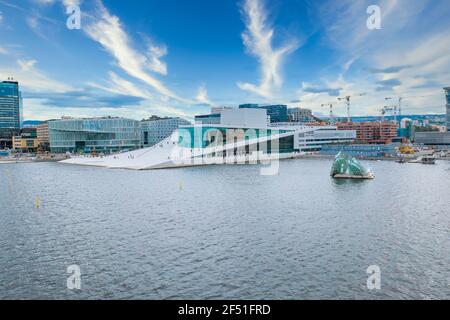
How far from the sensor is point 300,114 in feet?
433

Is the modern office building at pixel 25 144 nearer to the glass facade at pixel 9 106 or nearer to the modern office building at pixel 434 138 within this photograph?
the glass facade at pixel 9 106

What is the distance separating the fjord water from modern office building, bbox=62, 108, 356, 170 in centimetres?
2011

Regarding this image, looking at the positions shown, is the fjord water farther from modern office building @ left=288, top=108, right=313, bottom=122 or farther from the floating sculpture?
modern office building @ left=288, top=108, right=313, bottom=122

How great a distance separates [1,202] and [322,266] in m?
16.8

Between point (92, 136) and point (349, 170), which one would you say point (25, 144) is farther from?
point (349, 170)

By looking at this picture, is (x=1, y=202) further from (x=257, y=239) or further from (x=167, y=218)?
(x=257, y=239)

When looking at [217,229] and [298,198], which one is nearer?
[217,229]

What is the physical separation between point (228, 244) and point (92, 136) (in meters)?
61.3

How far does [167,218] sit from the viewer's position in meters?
14.8

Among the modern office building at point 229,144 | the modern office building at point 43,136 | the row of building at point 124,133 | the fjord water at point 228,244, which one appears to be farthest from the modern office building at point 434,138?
the modern office building at point 43,136

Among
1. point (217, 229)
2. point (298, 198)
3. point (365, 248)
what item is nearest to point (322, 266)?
point (365, 248)

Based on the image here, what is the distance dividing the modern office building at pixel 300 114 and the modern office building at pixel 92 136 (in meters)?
67.9

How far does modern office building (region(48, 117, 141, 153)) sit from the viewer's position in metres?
66.5
